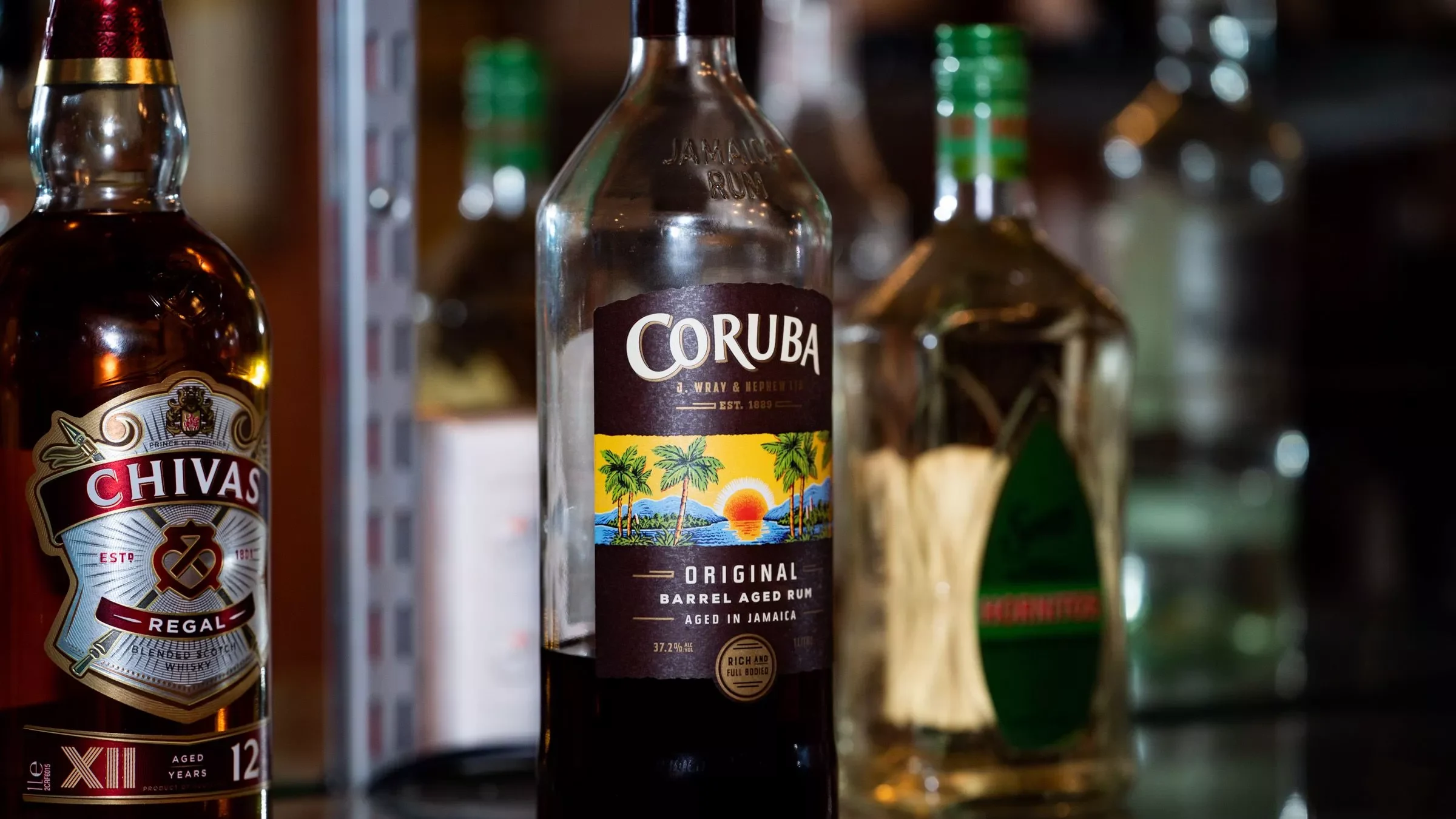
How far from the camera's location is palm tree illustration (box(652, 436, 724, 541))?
0.64 meters

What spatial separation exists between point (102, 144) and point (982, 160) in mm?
400

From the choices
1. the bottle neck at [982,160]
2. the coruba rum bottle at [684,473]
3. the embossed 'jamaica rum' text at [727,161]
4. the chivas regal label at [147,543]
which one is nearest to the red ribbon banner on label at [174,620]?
the chivas regal label at [147,543]

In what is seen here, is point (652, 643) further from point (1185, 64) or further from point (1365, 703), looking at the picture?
point (1185, 64)

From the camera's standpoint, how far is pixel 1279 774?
853 millimetres

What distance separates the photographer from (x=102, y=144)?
0.65m

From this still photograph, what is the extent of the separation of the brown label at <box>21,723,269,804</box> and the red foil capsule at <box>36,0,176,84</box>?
0.80 ft

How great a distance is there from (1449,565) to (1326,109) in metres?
0.44

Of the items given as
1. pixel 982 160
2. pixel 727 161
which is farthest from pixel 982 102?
pixel 727 161

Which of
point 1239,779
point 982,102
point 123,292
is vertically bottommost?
point 1239,779

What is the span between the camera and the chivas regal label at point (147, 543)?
62cm

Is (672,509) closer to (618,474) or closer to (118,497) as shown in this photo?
(618,474)

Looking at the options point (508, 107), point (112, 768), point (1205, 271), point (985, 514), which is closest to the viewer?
point (112, 768)

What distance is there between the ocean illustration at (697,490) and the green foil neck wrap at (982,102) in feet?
0.77

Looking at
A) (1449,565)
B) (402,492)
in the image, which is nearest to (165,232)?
(402,492)
